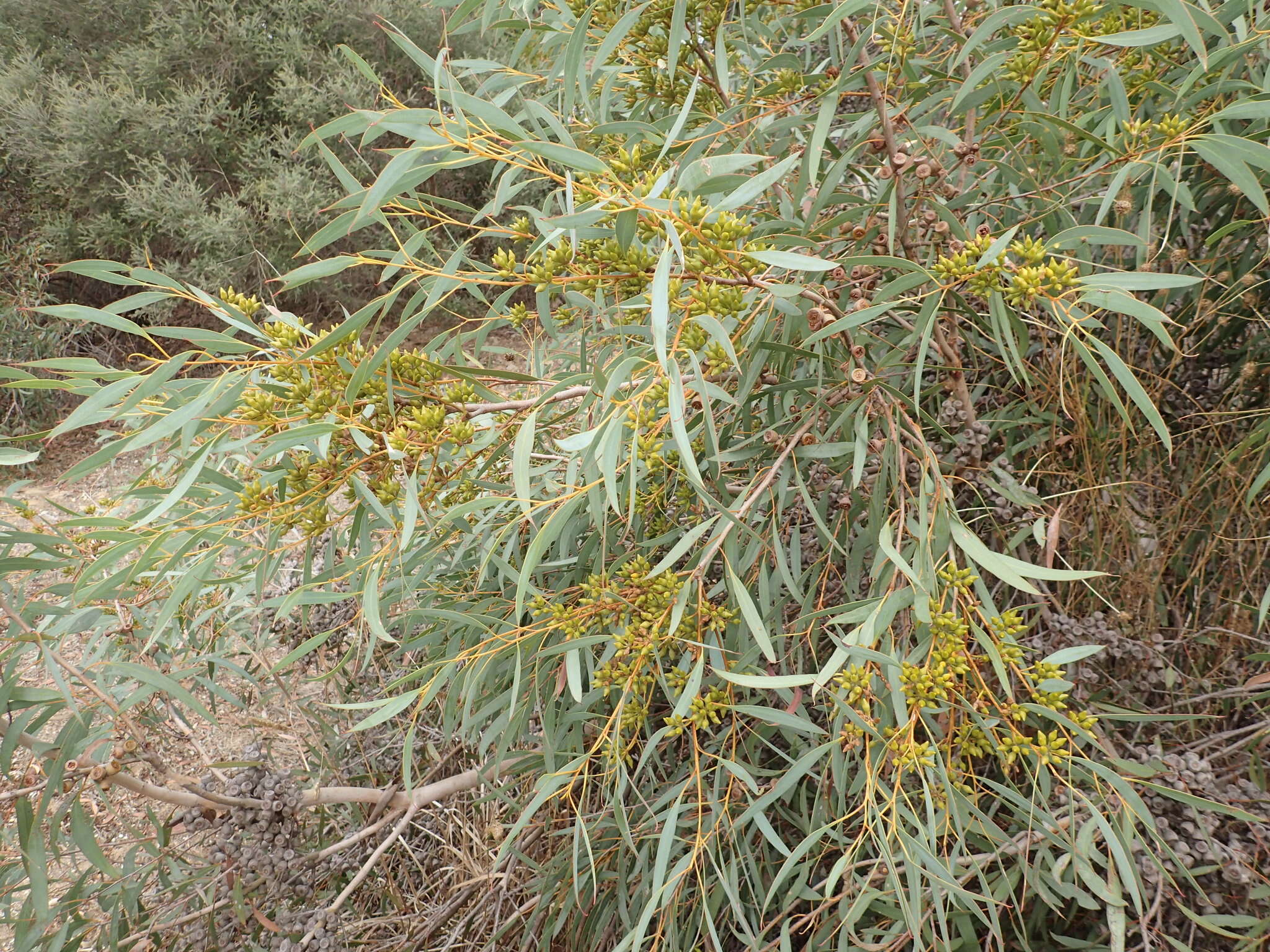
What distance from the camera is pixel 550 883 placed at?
3.77ft

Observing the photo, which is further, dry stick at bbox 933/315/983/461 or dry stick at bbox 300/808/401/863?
dry stick at bbox 300/808/401/863

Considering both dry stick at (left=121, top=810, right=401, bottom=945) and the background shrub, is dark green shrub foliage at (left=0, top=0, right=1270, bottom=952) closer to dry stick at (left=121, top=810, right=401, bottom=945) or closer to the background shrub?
dry stick at (left=121, top=810, right=401, bottom=945)

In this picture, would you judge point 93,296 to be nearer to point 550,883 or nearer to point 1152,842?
point 550,883

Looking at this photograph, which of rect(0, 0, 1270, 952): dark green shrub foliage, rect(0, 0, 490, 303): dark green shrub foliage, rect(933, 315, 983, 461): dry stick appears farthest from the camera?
rect(0, 0, 490, 303): dark green shrub foliage

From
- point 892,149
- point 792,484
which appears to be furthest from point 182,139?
point 892,149

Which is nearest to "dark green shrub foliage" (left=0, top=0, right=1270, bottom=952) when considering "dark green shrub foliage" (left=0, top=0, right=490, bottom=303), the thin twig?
the thin twig

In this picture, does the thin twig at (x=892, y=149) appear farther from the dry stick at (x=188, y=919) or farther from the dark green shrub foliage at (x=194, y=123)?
the dark green shrub foliage at (x=194, y=123)

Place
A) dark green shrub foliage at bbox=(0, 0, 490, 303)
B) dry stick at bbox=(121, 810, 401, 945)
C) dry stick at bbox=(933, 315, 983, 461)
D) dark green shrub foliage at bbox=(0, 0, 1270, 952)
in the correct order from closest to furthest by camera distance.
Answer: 1. dark green shrub foliage at bbox=(0, 0, 1270, 952)
2. dry stick at bbox=(933, 315, 983, 461)
3. dry stick at bbox=(121, 810, 401, 945)
4. dark green shrub foliage at bbox=(0, 0, 490, 303)

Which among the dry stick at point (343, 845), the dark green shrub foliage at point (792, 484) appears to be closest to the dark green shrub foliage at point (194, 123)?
the dark green shrub foliage at point (792, 484)

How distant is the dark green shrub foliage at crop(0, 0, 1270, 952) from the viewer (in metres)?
0.65

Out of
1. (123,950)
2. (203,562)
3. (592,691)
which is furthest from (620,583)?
(123,950)

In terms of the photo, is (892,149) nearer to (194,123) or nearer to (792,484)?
(792,484)

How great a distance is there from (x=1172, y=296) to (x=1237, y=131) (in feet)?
0.58

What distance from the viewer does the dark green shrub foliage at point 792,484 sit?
2.13ft
